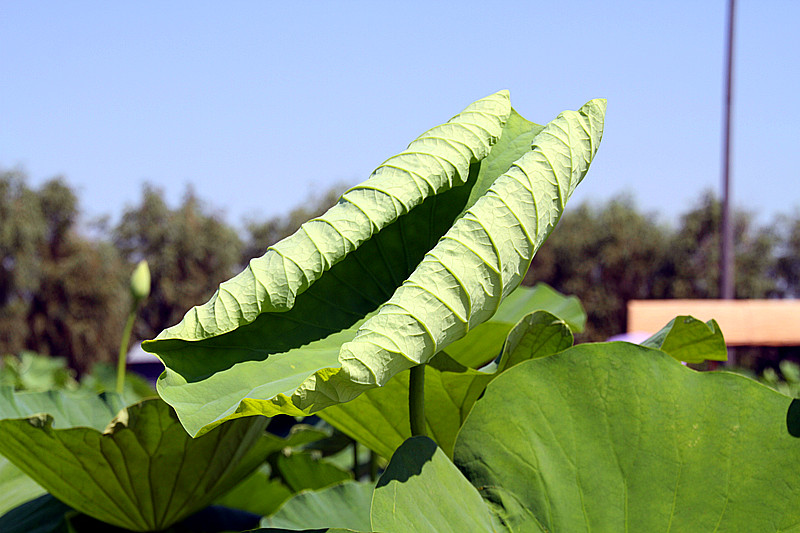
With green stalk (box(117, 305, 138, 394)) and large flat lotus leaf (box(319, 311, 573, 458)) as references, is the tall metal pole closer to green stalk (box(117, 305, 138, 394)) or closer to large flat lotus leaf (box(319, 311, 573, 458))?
green stalk (box(117, 305, 138, 394))

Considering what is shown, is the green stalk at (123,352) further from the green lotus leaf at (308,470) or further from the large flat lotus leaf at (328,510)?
the large flat lotus leaf at (328,510)

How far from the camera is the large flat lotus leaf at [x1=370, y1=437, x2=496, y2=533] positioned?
40 centimetres

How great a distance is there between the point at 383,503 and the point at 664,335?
1.10 ft

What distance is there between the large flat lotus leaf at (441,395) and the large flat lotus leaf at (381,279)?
0.10m

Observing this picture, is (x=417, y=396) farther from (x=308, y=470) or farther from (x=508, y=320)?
(x=508, y=320)

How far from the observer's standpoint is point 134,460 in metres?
0.65

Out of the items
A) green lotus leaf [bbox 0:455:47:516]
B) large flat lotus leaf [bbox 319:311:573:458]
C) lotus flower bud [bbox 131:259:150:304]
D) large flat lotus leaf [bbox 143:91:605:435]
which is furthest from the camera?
lotus flower bud [bbox 131:259:150:304]

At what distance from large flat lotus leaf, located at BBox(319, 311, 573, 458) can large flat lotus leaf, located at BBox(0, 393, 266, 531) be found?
0.10 meters

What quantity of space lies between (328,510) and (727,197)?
695 cm

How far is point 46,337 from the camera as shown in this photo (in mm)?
16531

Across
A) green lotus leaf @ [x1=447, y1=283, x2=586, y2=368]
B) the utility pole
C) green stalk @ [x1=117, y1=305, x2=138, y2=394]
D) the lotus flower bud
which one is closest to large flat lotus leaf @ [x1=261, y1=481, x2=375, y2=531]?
green lotus leaf @ [x1=447, y1=283, x2=586, y2=368]

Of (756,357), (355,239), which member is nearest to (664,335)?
(355,239)

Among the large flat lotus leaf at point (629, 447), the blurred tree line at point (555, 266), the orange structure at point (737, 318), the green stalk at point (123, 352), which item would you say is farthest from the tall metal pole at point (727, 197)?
the blurred tree line at point (555, 266)

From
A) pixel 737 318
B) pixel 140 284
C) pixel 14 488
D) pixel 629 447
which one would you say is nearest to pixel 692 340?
pixel 629 447
